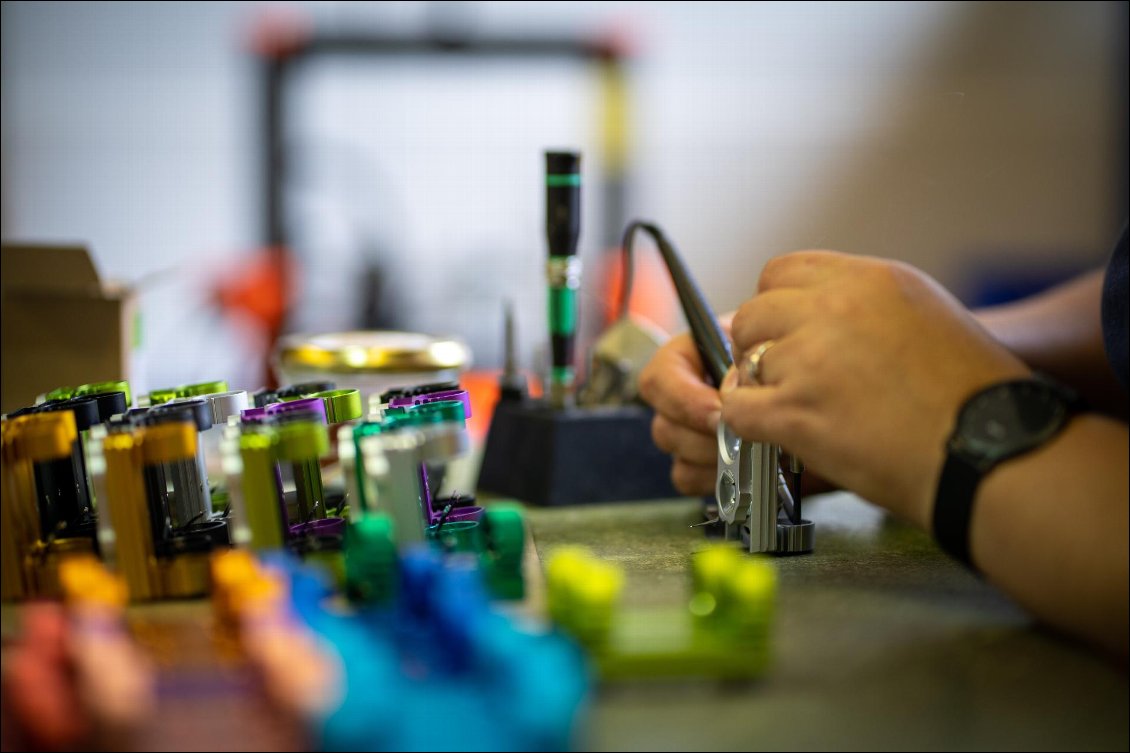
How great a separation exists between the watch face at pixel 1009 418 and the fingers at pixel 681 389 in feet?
0.98

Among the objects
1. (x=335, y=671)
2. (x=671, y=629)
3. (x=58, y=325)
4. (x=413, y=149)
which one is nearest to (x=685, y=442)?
(x=671, y=629)

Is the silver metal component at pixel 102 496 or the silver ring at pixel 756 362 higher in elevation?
the silver ring at pixel 756 362

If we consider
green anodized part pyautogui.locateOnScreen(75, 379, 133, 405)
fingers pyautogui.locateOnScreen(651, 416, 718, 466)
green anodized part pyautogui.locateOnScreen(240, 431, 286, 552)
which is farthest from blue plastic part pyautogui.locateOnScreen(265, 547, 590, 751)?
fingers pyautogui.locateOnScreen(651, 416, 718, 466)

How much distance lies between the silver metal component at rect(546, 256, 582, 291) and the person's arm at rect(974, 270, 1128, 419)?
0.39 meters

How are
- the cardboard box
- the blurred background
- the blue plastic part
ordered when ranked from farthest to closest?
1. the blurred background
2. the cardboard box
3. the blue plastic part

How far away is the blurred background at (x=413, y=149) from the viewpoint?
323 centimetres

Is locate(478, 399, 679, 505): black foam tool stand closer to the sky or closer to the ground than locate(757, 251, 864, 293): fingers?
closer to the ground

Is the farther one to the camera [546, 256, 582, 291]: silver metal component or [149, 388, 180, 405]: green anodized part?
[546, 256, 582, 291]: silver metal component

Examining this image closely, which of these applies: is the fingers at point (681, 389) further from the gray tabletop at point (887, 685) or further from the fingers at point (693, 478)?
the gray tabletop at point (887, 685)

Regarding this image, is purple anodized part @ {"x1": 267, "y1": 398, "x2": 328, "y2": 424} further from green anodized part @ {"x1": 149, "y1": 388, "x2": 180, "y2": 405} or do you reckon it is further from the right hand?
the right hand

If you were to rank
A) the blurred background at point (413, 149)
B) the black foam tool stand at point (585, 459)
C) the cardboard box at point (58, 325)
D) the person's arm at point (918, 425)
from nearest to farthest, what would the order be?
the person's arm at point (918, 425) → the black foam tool stand at point (585, 459) → the cardboard box at point (58, 325) → the blurred background at point (413, 149)

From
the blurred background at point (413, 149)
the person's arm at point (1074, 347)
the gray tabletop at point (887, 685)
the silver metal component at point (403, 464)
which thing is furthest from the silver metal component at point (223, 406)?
the blurred background at point (413, 149)

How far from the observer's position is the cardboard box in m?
1.07

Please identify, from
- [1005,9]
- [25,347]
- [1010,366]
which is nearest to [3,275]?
[25,347]
